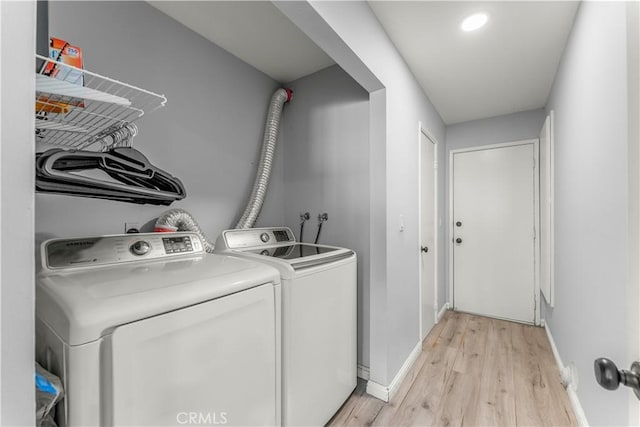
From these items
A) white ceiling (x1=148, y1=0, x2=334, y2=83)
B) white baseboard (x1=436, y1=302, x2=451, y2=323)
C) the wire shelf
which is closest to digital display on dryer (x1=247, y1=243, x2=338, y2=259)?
the wire shelf

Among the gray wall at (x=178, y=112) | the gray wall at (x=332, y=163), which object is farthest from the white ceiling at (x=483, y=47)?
the gray wall at (x=178, y=112)

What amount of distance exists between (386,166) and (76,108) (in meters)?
1.53

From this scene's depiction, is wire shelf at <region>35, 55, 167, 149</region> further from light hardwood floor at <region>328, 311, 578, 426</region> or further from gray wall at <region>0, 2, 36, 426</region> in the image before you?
light hardwood floor at <region>328, 311, 578, 426</region>

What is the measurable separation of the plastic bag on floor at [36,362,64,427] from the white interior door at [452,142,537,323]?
3.62 m

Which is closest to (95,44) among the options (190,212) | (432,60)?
(190,212)

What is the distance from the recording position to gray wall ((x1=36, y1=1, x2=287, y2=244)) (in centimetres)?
136

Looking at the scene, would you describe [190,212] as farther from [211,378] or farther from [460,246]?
[460,246]

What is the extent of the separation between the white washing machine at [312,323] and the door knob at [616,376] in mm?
989

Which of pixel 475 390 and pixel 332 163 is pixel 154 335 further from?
pixel 475 390

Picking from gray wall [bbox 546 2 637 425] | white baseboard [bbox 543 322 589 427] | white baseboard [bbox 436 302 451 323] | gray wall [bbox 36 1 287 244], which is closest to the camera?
gray wall [bbox 546 2 637 425]

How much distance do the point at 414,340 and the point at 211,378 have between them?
6.25 ft

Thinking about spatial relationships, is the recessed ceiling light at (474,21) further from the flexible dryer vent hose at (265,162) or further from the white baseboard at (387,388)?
the white baseboard at (387,388)

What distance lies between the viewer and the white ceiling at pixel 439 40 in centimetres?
160

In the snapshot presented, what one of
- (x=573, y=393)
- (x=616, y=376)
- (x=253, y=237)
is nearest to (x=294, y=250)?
(x=253, y=237)
